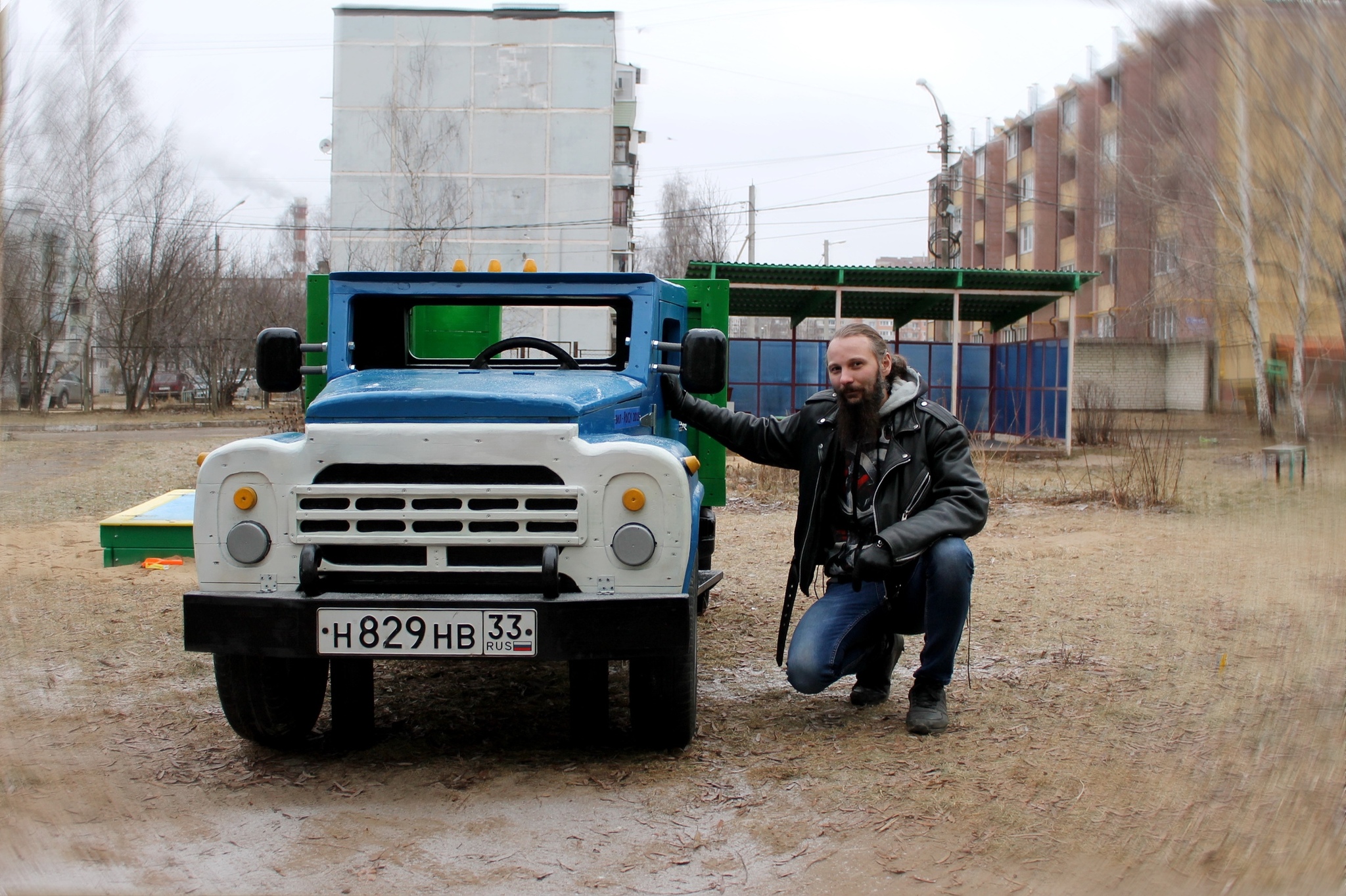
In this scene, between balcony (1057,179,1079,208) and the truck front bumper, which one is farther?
the truck front bumper

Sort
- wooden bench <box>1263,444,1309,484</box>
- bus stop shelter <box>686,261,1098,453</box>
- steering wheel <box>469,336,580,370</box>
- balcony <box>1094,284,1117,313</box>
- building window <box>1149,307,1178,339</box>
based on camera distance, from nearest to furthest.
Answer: wooden bench <box>1263,444,1309,484</box> → building window <box>1149,307,1178,339</box> → balcony <box>1094,284,1117,313</box> → steering wheel <box>469,336,580,370</box> → bus stop shelter <box>686,261,1098,453</box>

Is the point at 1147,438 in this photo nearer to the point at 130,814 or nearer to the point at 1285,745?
the point at 1285,745

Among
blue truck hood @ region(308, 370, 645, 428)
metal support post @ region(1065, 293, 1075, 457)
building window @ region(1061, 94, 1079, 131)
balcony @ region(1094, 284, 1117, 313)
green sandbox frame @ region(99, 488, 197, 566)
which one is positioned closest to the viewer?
building window @ region(1061, 94, 1079, 131)

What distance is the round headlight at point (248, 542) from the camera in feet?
11.2

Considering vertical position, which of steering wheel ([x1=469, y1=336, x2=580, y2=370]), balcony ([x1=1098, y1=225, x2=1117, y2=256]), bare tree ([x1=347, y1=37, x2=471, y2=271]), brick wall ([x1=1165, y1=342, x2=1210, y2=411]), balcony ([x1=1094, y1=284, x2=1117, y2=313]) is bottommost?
brick wall ([x1=1165, y1=342, x2=1210, y2=411])

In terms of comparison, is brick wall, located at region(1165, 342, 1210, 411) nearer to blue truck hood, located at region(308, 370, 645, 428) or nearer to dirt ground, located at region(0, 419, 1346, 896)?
dirt ground, located at region(0, 419, 1346, 896)

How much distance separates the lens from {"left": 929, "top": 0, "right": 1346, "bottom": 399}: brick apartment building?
2072 mm

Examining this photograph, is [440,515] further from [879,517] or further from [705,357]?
[879,517]

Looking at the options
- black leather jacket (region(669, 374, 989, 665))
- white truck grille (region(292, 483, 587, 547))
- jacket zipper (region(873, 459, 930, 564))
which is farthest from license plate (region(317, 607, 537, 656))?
jacket zipper (region(873, 459, 930, 564))

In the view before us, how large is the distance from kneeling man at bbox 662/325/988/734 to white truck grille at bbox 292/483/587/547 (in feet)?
3.51

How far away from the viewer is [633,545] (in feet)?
11.1

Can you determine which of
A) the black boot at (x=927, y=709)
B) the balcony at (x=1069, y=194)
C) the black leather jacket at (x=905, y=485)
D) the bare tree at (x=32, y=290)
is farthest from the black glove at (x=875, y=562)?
the bare tree at (x=32, y=290)

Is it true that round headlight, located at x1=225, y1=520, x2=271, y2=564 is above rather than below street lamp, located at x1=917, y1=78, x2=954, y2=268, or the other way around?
below

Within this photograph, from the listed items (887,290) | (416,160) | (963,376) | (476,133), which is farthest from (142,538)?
(476,133)
